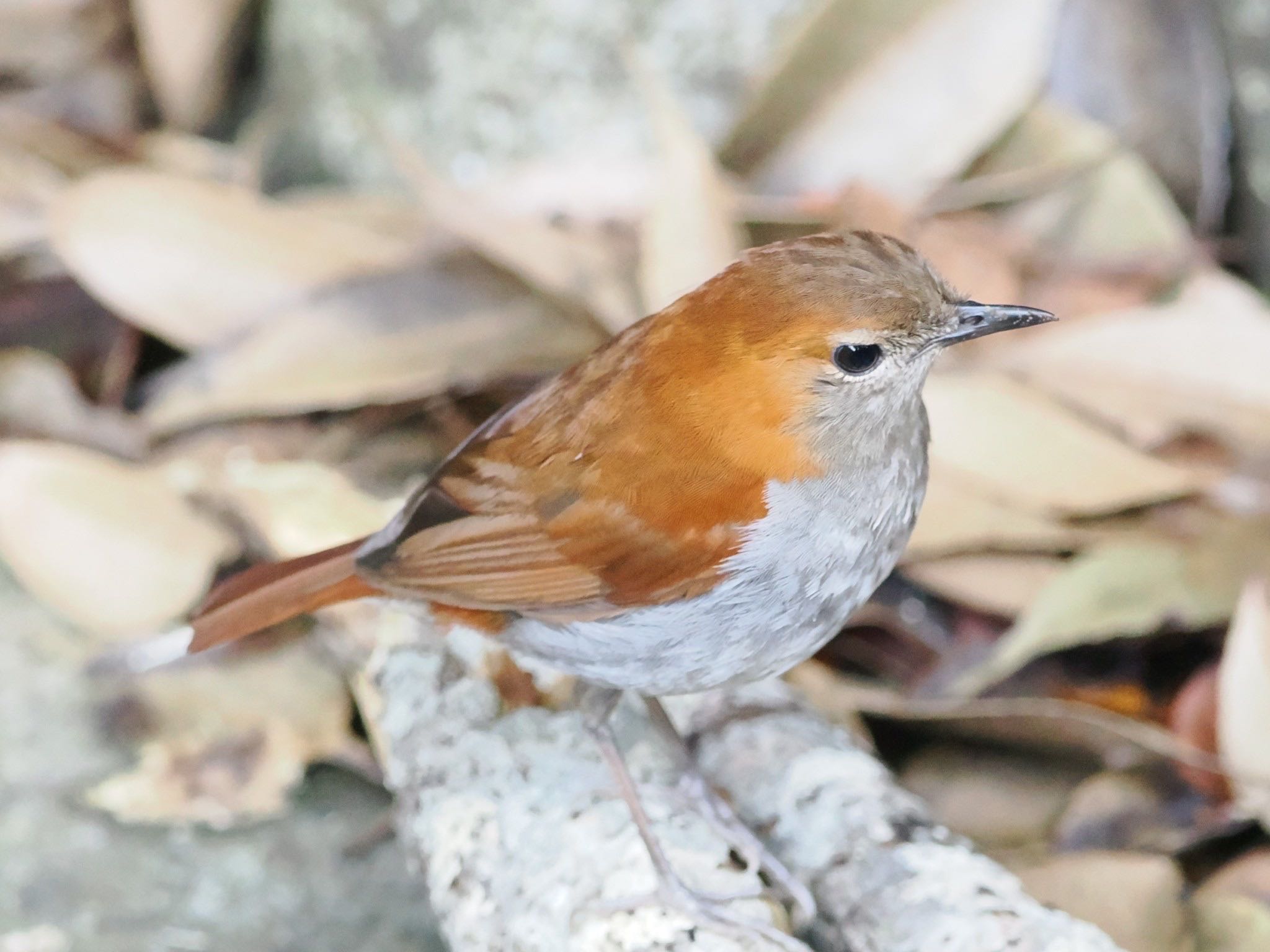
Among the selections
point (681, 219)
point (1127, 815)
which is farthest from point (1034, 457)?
point (681, 219)

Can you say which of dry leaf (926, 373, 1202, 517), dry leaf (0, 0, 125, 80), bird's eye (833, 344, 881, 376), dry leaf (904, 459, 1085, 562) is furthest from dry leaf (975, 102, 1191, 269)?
dry leaf (0, 0, 125, 80)

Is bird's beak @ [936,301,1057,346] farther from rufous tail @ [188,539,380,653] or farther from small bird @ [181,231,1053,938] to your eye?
rufous tail @ [188,539,380,653]

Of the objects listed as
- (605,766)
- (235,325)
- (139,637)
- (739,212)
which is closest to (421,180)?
(235,325)

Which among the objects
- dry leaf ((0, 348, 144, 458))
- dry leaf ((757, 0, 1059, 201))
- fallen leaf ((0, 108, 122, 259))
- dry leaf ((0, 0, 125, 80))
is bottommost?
dry leaf ((0, 348, 144, 458))

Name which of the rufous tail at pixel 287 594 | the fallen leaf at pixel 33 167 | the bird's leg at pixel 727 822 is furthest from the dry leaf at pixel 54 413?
the bird's leg at pixel 727 822

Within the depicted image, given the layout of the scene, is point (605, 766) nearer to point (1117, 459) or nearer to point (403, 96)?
point (1117, 459)

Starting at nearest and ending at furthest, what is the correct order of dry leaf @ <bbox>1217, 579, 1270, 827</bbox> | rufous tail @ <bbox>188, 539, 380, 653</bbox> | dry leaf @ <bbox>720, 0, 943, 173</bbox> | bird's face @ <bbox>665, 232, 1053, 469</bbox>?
bird's face @ <bbox>665, 232, 1053, 469</bbox> < rufous tail @ <bbox>188, 539, 380, 653</bbox> < dry leaf @ <bbox>1217, 579, 1270, 827</bbox> < dry leaf @ <bbox>720, 0, 943, 173</bbox>

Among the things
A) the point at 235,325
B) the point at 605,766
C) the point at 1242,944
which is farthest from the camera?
the point at 235,325
